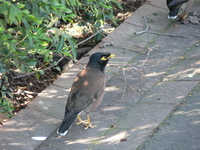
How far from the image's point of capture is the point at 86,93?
5359 millimetres

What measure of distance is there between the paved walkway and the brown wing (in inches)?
14.8

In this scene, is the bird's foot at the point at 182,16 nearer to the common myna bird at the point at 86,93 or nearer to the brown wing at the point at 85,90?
the common myna bird at the point at 86,93

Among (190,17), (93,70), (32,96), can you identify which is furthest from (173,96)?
(190,17)

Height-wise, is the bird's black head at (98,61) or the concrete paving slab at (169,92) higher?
the bird's black head at (98,61)

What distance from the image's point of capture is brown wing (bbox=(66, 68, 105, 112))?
5.24m

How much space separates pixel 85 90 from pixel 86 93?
4cm

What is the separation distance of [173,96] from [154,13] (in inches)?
140

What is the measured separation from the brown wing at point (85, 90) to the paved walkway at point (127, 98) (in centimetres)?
38

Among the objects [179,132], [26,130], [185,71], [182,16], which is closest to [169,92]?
[185,71]

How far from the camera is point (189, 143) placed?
4.70m

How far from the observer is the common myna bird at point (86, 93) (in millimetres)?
5133

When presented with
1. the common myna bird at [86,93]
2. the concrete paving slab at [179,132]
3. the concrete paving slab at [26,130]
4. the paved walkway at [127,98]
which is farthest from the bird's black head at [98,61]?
the concrete paving slab at [179,132]

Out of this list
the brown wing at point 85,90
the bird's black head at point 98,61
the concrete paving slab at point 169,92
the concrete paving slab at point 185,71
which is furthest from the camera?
the concrete paving slab at point 185,71

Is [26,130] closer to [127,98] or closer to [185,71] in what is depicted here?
[127,98]
